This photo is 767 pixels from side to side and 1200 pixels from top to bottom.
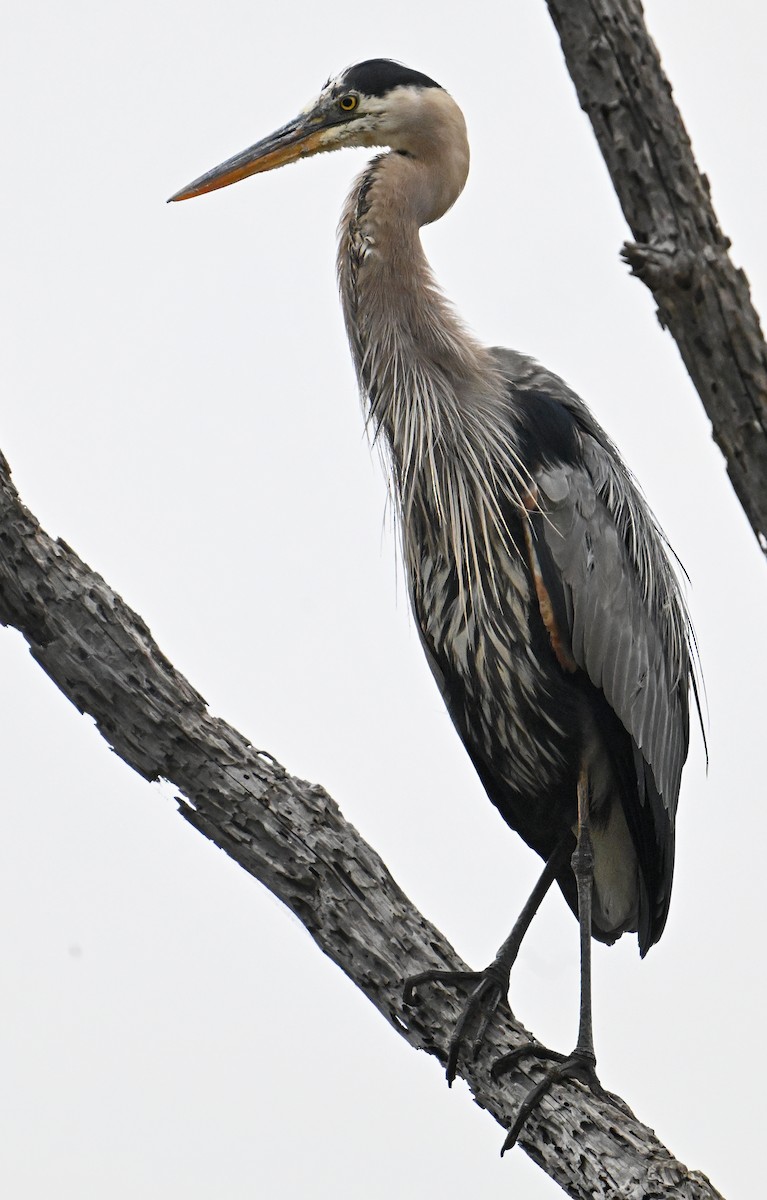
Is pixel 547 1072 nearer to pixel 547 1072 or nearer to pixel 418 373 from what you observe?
pixel 547 1072

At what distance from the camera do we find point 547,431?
3.59 meters

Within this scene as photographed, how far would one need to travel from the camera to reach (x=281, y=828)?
9.85ft

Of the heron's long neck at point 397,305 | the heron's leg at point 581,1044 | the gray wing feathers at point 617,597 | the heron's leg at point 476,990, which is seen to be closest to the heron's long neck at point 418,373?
the heron's long neck at point 397,305

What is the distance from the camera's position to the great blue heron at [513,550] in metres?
3.46

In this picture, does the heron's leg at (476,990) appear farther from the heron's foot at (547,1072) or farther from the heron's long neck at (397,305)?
the heron's long neck at (397,305)

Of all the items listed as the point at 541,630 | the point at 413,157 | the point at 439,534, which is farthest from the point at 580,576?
the point at 413,157

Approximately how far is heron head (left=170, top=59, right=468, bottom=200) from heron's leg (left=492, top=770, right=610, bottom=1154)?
5.67 ft

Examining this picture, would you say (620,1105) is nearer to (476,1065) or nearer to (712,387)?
(476,1065)

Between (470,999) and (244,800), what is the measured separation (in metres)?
0.68

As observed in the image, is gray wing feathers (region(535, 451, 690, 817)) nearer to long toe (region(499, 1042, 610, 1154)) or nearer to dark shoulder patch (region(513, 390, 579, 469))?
dark shoulder patch (region(513, 390, 579, 469))

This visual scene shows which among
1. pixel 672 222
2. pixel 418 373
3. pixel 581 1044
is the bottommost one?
pixel 581 1044

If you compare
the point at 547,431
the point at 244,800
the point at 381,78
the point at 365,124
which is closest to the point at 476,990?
the point at 244,800

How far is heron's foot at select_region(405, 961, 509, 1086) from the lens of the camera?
3027mm

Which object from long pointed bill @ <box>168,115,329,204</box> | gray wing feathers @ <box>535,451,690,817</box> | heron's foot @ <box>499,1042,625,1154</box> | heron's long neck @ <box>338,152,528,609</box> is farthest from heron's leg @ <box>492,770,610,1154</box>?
long pointed bill @ <box>168,115,329,204</box>
